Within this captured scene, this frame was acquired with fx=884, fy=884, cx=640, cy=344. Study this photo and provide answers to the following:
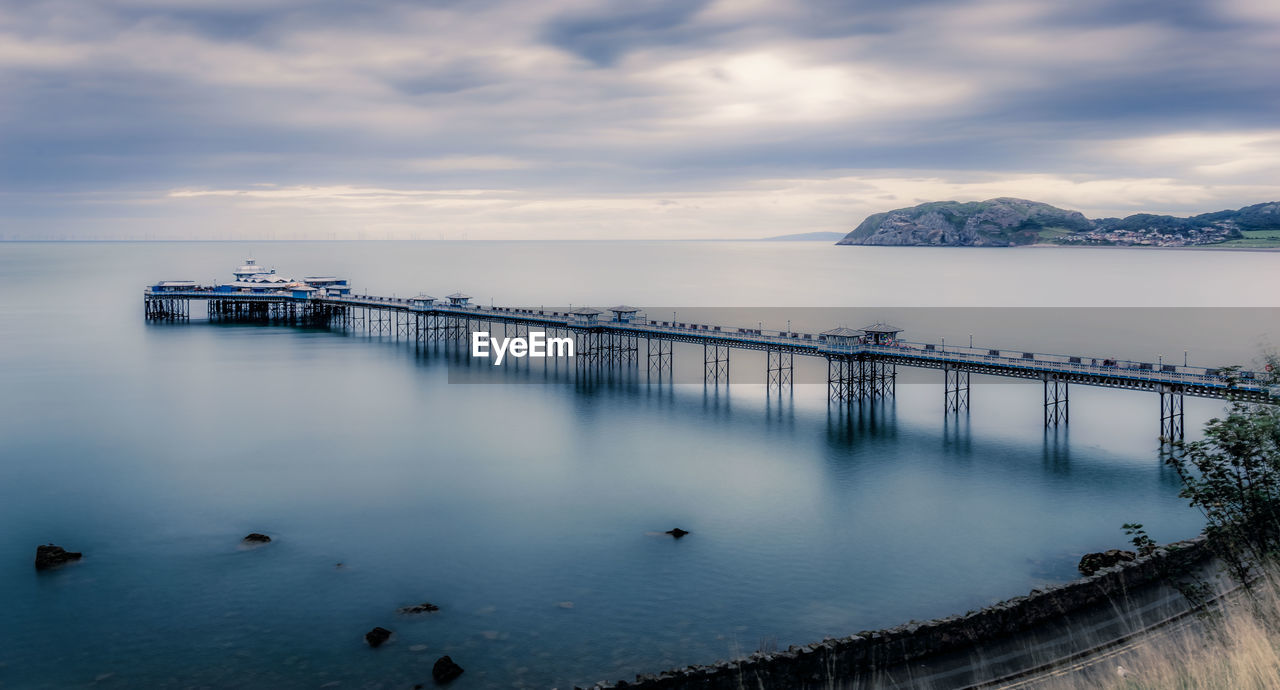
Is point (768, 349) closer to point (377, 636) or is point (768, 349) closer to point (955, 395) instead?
point (955, 395)

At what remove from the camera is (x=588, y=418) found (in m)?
73.9

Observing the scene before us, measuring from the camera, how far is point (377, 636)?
108 feet

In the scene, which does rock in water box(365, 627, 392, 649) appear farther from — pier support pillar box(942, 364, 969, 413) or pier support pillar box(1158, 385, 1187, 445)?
pier support pillar box(942, 364, 969, 413)

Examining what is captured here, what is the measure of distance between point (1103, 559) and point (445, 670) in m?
27.8

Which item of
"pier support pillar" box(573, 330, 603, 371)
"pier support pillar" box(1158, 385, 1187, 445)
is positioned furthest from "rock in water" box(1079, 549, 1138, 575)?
"pier support pillar" box(573, 330, 603, 371)

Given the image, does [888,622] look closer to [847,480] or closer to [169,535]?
[847,480]

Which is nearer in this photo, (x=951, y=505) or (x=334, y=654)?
(x=334, y=654)

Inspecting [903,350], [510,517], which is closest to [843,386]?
[903,350]

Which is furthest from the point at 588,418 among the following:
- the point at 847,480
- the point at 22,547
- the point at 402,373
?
the point at 22,547

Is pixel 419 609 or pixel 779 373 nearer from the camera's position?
pixel 419 609

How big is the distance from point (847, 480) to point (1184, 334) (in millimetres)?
95376

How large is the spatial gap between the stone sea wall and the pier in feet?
19.3

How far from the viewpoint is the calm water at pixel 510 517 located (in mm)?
33188

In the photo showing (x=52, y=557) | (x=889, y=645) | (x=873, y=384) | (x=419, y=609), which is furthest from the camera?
(x=873, y=384)
